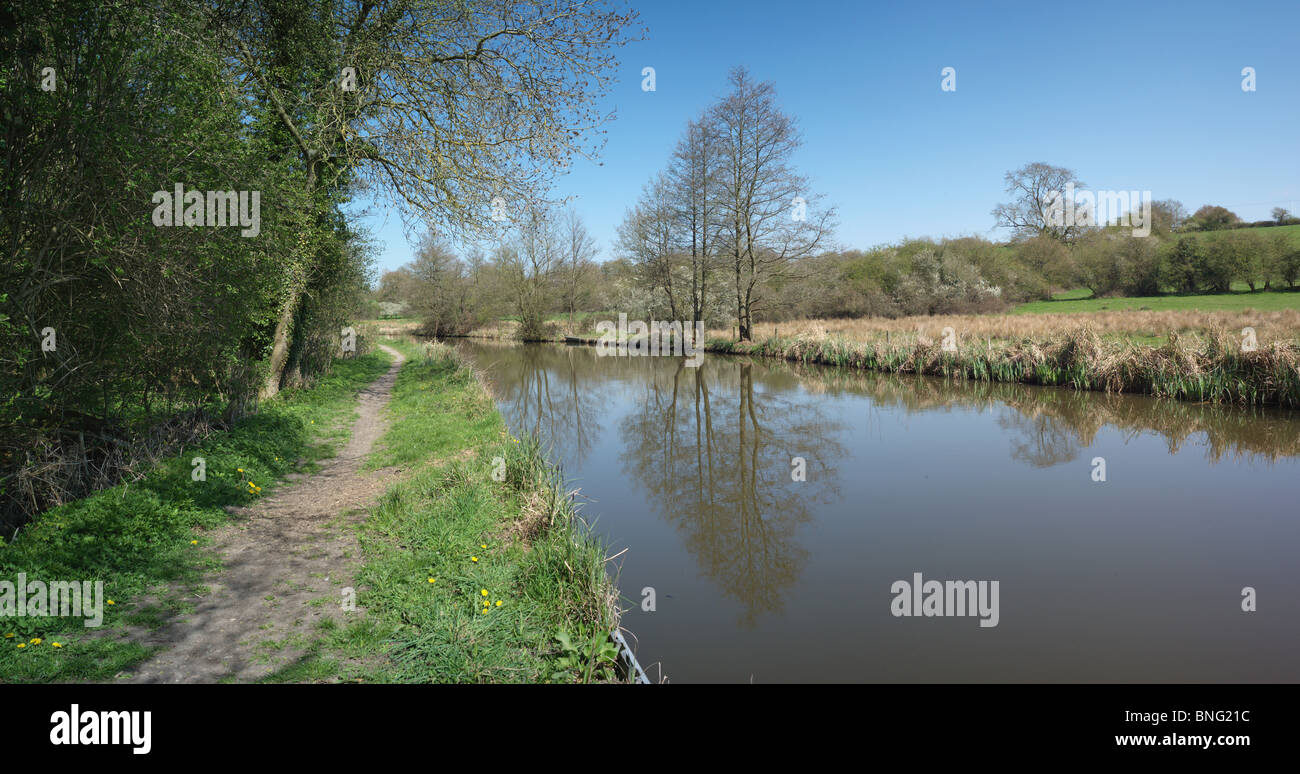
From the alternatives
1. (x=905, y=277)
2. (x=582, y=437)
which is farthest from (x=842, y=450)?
(x=905, y=277)

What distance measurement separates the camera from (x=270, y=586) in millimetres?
4594

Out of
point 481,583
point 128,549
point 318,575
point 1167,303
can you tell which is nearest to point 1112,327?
point 1167,303

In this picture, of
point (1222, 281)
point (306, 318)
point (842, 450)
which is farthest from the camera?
point (1222, 281)

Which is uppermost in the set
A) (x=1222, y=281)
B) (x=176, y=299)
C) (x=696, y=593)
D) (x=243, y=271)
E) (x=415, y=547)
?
(x=1222, y=281)

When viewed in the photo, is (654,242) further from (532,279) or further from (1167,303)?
(1167,303)

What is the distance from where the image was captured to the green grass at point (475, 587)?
351 centimetres

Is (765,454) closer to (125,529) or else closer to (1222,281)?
(125,529)

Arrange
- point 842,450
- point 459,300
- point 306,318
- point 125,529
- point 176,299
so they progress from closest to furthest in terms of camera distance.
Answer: point 125,529 → point 176,299 → point 842,450 → point 306,318 → point 459,300

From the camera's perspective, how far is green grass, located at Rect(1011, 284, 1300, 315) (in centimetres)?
2402

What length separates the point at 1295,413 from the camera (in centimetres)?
1152

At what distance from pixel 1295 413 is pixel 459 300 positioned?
46.3 m

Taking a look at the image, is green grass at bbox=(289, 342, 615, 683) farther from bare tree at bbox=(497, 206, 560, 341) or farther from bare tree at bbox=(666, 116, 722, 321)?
bare tree at bbox=(497, 206, 560, 341)

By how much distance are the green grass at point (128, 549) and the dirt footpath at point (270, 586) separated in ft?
0.59

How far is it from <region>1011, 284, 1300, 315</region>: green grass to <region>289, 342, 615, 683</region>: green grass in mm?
27670
